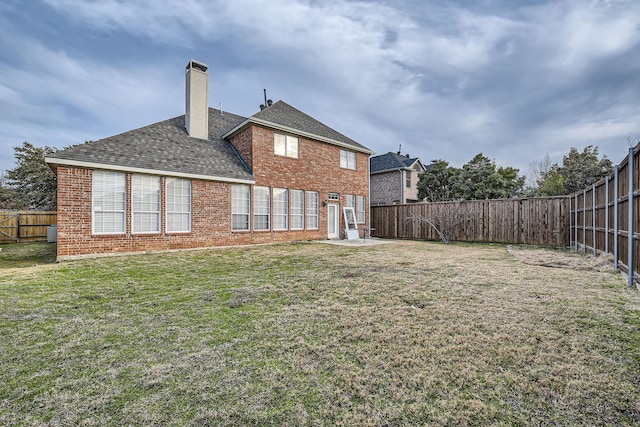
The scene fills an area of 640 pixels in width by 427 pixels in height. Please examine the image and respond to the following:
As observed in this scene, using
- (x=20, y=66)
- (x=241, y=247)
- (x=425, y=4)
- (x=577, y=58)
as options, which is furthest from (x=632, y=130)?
(x=20, y=66)

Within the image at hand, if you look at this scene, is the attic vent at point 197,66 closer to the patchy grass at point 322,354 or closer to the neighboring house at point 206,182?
the neighboring house at point 206,182

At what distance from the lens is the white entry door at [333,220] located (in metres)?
15.0

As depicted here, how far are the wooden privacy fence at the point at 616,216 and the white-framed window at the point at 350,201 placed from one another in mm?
9695

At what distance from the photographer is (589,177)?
1919 centimetres

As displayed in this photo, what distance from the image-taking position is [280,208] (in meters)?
13.0

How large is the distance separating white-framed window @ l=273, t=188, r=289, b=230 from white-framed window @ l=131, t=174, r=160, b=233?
4.81 metres

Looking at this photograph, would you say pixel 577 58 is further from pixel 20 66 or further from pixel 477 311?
pixel 20 66

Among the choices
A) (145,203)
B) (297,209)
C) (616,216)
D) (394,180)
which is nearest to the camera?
(616,216)

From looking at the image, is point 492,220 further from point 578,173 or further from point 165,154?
point 165,154

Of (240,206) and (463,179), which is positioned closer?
(240,206)

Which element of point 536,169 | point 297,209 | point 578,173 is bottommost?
point 297,209

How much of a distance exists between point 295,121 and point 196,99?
4.68m

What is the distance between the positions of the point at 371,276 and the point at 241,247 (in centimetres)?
705

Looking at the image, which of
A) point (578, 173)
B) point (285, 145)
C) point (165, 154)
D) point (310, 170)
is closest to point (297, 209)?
point (310, 170)
